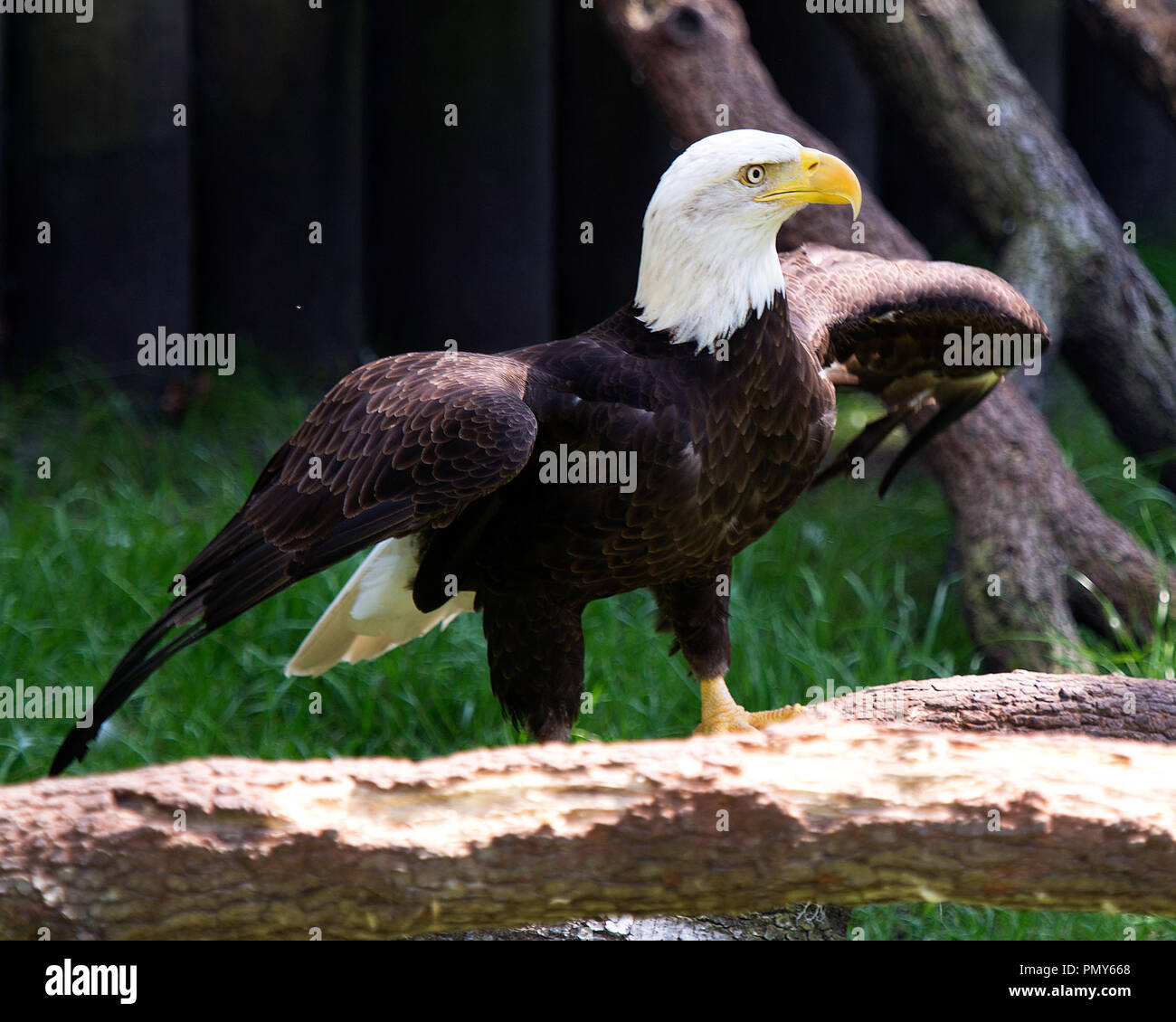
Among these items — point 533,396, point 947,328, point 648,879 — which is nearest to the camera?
point 648,879

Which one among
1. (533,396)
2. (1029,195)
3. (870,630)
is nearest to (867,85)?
(1029,195)

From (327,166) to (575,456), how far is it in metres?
3.27

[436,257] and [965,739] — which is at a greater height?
[436,257]

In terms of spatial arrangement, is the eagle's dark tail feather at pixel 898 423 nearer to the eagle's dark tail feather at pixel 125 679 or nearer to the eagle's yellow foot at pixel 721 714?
the eagle's yellow foot at pixel 721 714

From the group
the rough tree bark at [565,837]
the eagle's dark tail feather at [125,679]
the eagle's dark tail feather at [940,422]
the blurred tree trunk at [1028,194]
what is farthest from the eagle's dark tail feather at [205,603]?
the blurred tree trunk at [1028,194]

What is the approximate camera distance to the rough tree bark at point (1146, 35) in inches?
181

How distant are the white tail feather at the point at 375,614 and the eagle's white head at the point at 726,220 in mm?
838

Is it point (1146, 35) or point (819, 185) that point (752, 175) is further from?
point (1146, 35)

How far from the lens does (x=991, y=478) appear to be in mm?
4285

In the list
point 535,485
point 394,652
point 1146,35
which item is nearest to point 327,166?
point 394,652

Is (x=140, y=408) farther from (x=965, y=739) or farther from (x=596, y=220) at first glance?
(x=965, y=739)

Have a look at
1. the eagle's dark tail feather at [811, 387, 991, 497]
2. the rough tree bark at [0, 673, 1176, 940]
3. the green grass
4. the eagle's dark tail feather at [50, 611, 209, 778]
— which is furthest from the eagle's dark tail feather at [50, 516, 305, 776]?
the eagle's dark tail feather at [811, 387, 991, 497]

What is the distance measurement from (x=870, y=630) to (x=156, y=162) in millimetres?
3269

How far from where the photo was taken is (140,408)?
19.0ft
